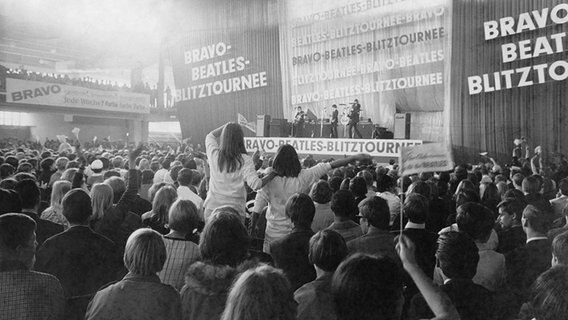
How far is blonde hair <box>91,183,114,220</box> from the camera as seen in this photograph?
3500mm

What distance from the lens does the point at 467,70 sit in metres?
14.2

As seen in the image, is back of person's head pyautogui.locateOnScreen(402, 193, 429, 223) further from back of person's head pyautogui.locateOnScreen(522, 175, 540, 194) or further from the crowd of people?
back of person's head pyautogui.locateOnScreen(522, 175, 540, 194)

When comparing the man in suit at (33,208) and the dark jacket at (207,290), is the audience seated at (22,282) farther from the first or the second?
the man in suit at (33,208)

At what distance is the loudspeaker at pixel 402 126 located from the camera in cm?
1430

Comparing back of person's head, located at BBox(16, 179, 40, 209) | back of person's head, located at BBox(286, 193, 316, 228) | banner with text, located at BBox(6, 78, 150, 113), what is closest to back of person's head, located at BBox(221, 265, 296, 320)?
back of person's head, located at BBox(286, 193, 316, 228)

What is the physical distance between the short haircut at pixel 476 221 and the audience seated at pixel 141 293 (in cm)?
150

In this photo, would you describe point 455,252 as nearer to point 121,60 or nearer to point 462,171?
point 462,171

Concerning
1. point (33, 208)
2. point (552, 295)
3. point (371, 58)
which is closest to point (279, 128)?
point (371, 58)

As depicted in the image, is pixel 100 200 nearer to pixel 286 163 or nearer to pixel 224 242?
pixel 286 163

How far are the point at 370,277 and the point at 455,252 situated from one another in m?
0.64

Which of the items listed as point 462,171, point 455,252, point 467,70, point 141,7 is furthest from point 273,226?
point 141,7

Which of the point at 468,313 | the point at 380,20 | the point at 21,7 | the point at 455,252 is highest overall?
the point at 21,7

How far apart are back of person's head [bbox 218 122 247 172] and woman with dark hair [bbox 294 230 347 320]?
1415mm

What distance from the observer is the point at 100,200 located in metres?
3.51
